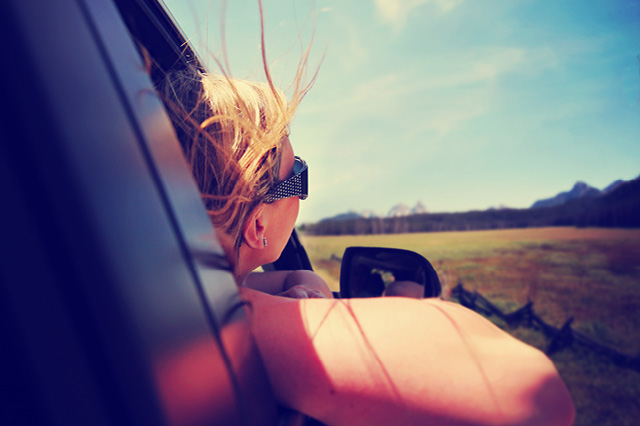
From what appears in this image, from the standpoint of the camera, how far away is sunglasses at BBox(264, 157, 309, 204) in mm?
1372

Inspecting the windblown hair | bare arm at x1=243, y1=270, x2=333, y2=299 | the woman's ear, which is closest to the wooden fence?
bare arm at x1=243, y1=270, x2=333, y2=299

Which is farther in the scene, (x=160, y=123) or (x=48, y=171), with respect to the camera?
(x=160, y=123)

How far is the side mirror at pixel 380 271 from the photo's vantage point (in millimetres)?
1727

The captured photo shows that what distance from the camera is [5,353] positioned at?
0.48 metres

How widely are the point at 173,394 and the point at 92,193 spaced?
0.97 feet

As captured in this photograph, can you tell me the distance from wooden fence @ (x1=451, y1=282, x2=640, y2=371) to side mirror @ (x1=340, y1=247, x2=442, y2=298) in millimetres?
701

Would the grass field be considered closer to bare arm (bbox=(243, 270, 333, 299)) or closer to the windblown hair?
bare arm (bbox=(243, 270, 333, 299))

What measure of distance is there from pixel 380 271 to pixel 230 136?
1.10 metres

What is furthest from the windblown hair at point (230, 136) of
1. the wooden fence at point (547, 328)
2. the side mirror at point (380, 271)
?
the wooden fence at point (547, 328)

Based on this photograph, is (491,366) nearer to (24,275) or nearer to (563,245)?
(24,275)

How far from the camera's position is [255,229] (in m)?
1.33

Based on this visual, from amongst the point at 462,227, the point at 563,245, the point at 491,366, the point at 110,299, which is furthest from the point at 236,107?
the point at 563,245

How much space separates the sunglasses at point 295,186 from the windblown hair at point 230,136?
0.04 meters

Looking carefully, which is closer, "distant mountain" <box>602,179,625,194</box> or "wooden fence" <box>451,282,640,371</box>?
"distant mountain" <box>602,179,625,194</box>
